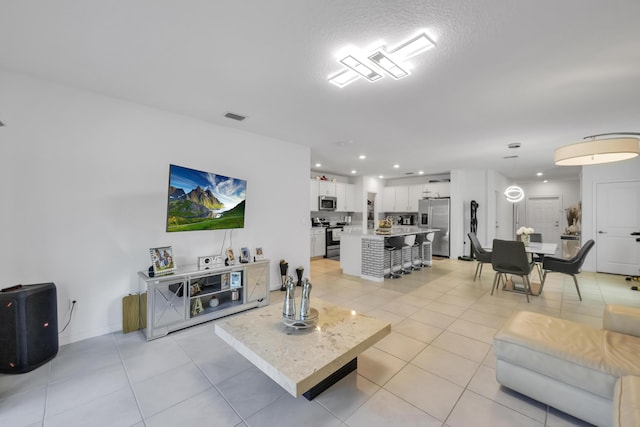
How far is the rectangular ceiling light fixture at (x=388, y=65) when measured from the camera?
2.00 meters

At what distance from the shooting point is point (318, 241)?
752cm

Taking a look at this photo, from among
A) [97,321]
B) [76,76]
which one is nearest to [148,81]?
[76,76]

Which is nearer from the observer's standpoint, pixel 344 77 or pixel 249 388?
pixel 249 388

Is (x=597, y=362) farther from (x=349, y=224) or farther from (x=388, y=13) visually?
(x=349, y=224)

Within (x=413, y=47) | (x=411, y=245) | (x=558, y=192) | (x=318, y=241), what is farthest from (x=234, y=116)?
(x=558, y=192)

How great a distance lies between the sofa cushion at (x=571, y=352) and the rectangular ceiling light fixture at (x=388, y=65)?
7.27ft

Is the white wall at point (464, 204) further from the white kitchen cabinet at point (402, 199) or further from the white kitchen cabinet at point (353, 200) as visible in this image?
the white kitchen cabinet at point (353, 200)

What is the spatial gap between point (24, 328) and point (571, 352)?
400cm

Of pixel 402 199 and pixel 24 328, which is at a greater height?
pixel 402 199

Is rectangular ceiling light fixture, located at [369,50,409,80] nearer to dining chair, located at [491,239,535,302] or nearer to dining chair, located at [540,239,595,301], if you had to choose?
dining chair, located at [491,239,535,302]

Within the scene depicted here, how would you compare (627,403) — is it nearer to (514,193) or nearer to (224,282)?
(224,282)

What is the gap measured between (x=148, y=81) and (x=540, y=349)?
384cm

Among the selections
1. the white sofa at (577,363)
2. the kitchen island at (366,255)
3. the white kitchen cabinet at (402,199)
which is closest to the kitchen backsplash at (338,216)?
the white kitchen cabinet at (402,199)

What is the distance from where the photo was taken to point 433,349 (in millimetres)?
2543
